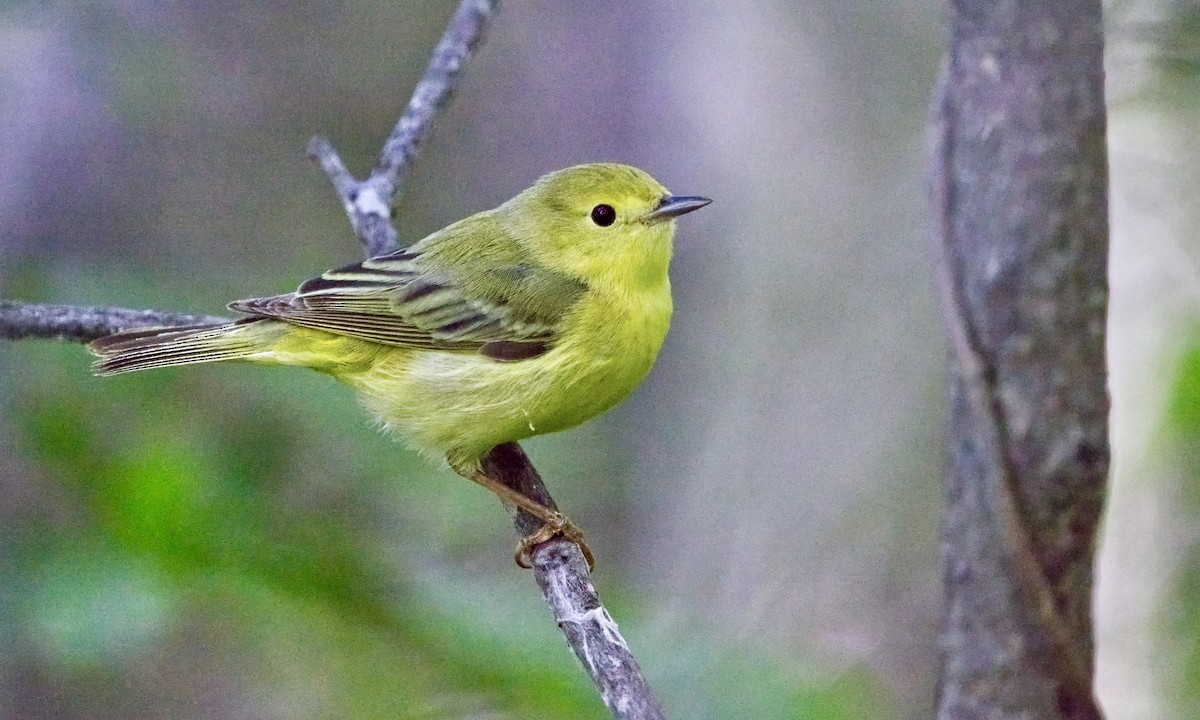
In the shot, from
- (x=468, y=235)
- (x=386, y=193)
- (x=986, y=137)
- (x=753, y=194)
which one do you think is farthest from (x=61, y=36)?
(x=753, y=194)

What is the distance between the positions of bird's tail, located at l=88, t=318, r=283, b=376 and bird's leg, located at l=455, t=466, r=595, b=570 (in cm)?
83

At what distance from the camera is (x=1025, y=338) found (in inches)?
50.7

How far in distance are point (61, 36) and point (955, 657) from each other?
3.75 metres

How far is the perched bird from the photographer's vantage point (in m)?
3.62

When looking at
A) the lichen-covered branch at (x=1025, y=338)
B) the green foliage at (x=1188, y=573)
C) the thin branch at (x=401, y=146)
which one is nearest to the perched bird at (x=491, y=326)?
the thin branch at (x=401, y=146)

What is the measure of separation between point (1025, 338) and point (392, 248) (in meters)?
3.20

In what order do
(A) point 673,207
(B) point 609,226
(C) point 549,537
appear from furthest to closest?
(B) point 609,226 → (A) point 673,207 → (C) point 549,537

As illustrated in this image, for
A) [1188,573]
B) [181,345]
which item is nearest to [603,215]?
[181,345]

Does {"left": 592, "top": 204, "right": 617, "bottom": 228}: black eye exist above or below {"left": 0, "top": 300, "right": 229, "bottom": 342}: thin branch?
Result: below

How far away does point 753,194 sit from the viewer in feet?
24.3

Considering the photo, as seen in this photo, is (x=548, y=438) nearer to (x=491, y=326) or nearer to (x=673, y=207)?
(x=491, y=326)

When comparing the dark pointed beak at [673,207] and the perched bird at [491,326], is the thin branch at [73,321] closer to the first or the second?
the perched bird at [491,326]

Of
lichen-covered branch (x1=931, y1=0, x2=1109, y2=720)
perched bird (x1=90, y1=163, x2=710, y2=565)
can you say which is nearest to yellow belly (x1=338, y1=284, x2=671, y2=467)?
perched bird (x1=90, y1=163, x2=710, y2=565)

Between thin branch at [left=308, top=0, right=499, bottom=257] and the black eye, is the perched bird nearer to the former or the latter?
the black eye
